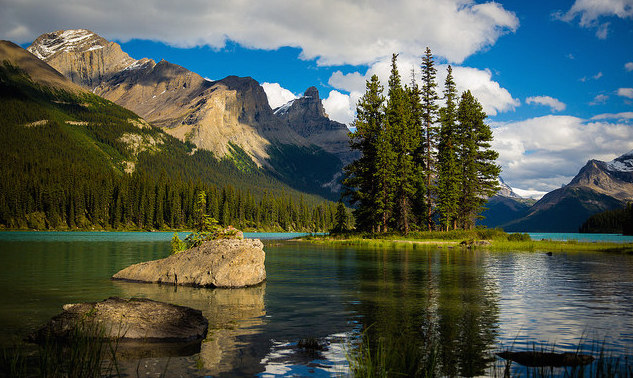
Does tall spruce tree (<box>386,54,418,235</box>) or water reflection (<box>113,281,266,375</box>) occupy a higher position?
tall spruce tree (<box>386,54,418,235</box>)

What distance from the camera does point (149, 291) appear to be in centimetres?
2028

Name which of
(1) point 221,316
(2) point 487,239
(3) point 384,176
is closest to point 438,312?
(1) point 221,316

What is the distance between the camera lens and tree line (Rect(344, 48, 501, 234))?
68062mm

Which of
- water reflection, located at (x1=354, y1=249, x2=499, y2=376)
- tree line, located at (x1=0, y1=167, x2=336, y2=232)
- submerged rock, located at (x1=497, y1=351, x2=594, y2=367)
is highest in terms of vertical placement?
tree line, located at (x1=0, y1=167, x2=336, y2=232)

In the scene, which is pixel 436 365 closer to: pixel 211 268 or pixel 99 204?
pixel 211 268

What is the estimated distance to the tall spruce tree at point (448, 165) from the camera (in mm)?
68562

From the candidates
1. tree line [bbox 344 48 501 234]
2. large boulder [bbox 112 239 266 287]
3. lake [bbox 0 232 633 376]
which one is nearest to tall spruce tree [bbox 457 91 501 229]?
tree line [bbox 344 48 501 234]

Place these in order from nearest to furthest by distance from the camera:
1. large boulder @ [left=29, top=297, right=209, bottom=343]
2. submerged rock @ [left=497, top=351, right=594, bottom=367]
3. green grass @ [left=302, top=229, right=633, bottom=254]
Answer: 1. submerged rock @ [left=497, top=351, right=594, bottom=367]
2. large boulder @ [left=29, top=297, right=209, bottom=343]
3. green grass @ [left=302, top=229, right=633, bottom=254]

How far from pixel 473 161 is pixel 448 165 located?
29.2ft

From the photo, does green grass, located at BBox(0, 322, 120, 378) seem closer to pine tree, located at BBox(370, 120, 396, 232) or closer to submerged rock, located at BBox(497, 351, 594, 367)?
submerged rock, located at BBox(497, 351, 594, 367)

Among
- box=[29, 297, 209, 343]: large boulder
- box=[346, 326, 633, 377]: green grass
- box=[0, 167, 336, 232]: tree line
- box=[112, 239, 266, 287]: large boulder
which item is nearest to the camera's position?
box=[346, 326, 633, 377]: green grass

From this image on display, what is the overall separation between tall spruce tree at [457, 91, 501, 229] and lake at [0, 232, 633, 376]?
151 feet

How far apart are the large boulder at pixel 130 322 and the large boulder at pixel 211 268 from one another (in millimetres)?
10199

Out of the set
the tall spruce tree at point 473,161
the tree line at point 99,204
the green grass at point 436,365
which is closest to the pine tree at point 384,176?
the tall spruce tree at point 473,161
